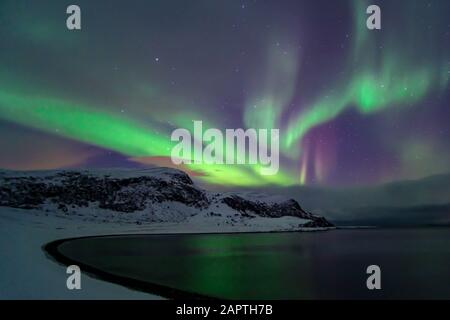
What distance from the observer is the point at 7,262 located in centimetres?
2716

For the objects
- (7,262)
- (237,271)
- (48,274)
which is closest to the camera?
(48,274)

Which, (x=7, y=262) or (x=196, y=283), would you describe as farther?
(x=196, y=283)

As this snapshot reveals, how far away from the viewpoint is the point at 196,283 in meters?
28.9

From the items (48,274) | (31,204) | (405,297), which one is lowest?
(405,297)
